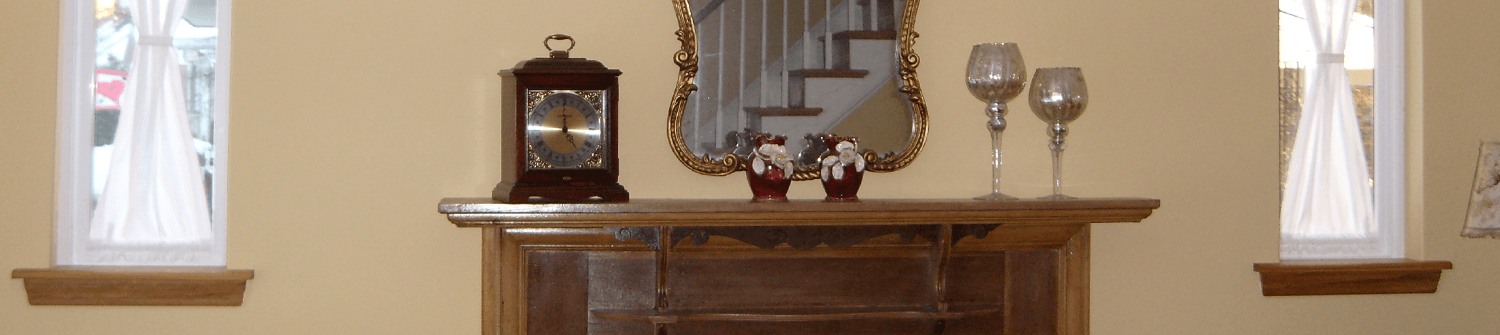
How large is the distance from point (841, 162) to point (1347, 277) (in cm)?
140

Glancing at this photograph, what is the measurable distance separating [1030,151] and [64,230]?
7.25 feet

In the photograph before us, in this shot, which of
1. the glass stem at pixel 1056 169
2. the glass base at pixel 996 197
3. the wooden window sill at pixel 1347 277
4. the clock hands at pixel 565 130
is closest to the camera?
the clock hands at pixel 565 130

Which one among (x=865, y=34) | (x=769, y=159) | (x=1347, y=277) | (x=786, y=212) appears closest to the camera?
(x=786, y=212)

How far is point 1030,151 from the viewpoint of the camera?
96.0 inches

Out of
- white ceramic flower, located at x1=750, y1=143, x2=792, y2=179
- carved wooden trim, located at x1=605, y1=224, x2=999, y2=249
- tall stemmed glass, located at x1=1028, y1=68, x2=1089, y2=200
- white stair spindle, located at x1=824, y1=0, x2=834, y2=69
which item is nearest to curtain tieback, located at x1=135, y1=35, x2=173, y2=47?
carved wooden trim, located at x1=605, y1=224, x2=999, y2=249

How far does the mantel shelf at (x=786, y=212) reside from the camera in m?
1.95

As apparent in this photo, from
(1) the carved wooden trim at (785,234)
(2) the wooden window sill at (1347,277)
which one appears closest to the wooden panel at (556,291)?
(1) the carved wooden trim at (785,234)

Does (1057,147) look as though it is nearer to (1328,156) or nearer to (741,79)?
(741,79)

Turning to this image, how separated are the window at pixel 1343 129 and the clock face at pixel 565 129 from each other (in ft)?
5.73

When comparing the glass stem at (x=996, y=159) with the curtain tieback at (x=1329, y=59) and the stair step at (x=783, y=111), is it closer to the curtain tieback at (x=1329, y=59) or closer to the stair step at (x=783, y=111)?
the stair step at (x=783, y=111)

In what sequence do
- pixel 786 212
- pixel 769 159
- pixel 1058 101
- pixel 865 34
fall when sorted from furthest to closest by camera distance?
pixel 865 34, pixel 1058 101, pixel 769 159, pixel 786 212

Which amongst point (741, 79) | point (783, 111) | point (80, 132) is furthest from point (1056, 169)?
point (80, 132)

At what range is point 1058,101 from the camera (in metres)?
2.22

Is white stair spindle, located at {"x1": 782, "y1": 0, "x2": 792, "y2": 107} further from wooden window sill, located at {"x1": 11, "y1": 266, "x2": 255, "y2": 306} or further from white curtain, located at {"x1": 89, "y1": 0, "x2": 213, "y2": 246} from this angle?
white curtain, located at {"x1": 89, "y1": 0, "x2": 213, "y2": 246}
